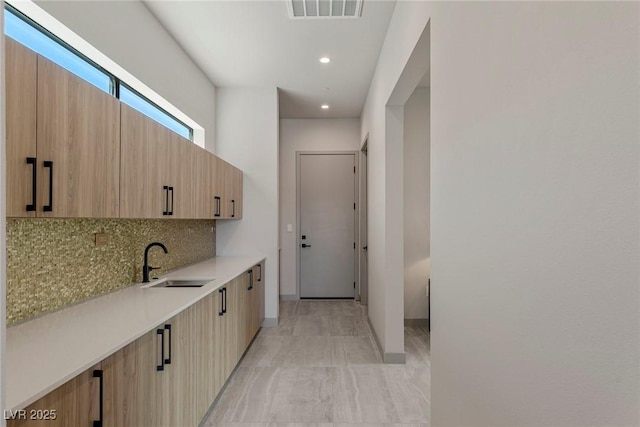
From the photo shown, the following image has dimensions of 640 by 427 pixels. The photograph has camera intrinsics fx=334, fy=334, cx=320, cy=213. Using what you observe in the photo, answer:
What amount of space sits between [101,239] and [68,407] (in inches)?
49.1

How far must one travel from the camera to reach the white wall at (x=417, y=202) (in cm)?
417

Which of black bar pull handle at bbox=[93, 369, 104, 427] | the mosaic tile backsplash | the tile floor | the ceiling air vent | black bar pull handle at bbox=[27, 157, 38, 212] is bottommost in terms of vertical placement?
the tile floor

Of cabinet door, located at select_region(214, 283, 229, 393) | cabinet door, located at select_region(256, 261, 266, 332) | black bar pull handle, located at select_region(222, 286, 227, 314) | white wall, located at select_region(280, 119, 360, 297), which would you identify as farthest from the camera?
white wall, located at select_region(280, 119, 360, 297)

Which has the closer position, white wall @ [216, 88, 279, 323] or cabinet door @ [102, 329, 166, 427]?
cabinet door @ [102, 329, 166, 427]

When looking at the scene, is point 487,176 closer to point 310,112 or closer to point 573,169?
point 573,169

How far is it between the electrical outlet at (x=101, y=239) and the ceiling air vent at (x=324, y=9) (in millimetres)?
2101

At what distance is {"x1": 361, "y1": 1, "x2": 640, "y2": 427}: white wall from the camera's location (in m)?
0.63

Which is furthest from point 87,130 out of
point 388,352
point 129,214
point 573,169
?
point 388,352

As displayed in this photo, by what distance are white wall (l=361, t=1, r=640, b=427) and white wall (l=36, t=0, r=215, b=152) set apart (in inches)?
80.3

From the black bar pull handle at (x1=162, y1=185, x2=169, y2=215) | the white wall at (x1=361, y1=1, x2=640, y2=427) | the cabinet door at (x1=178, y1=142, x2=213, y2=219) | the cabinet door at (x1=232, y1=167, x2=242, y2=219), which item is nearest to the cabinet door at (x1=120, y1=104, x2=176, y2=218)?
the black bar pull handle at (x1=162, y1=185, x2=169, y2=215)

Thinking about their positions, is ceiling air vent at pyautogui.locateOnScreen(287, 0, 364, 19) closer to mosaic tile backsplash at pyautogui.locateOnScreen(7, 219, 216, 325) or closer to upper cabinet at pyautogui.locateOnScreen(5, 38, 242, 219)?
upper cabinet at pyautogui.locateOnScreen(5, 38, 242, 219)

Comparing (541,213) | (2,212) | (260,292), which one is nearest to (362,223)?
(260,292)

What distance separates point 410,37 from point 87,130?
76.1 inches

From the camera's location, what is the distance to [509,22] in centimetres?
100
